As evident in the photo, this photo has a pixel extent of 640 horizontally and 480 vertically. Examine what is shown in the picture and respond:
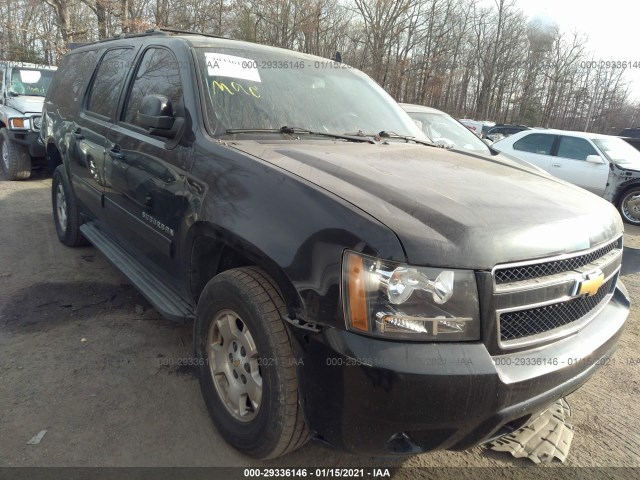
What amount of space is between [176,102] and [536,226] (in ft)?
6.87

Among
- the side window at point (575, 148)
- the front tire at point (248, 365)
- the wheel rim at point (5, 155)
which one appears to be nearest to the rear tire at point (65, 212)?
the front tire at point (248, 365)

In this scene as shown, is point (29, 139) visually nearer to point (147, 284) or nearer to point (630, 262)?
point (147, 284)

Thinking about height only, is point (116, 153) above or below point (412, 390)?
above

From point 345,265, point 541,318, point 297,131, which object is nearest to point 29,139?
point 297,131

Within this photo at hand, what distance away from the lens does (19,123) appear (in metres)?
7.81

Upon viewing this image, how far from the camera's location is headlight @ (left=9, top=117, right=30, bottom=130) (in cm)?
777

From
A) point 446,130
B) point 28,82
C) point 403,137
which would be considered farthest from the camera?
point 28,82

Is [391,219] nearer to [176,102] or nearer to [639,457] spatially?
[176,102]

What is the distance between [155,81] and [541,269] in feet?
8.64

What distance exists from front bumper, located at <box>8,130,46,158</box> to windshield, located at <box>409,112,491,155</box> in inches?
248

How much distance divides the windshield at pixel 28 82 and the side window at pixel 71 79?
4.66m

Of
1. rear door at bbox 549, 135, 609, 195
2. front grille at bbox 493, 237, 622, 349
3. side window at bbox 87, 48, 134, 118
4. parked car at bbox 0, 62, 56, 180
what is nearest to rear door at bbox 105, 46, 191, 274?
side window at bbox 87, 48, 134, 118

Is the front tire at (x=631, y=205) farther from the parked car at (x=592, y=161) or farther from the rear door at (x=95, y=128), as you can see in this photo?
the rear door at (x=95, y=128)

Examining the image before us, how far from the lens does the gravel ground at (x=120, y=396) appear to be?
2277 millimetres
